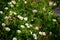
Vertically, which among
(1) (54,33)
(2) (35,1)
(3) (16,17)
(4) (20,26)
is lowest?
(1) (54,33)

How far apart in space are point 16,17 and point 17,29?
2.02 feet

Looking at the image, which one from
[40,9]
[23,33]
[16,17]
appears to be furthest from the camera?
[40,9]

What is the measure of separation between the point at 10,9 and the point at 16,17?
0.43 metres

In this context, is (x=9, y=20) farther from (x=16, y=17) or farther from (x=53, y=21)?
(x=53, y=21)

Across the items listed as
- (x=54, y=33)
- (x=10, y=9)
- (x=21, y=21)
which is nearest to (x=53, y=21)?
(x=54, y=33)

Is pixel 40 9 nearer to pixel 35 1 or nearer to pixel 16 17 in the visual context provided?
pixel 35 1

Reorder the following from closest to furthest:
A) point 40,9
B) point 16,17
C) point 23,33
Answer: point 23,33, point 16,17, point 40,9

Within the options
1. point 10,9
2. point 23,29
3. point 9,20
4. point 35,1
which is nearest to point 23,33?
point 23,29

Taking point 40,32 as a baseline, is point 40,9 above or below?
above

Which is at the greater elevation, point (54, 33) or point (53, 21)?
point (53, 21)

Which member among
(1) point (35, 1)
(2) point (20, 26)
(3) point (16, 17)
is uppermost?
(1) point (35, 1)

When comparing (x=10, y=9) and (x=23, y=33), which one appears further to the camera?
(x=10, y=9)

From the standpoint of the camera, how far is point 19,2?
7961 millimetres

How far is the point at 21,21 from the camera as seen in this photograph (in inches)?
283
